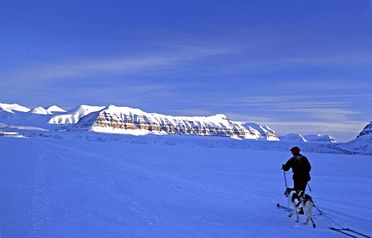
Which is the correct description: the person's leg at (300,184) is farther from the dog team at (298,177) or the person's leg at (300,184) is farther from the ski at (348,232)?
the ski at (348,232)

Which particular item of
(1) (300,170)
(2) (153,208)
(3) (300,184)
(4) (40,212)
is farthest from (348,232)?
(4) (40,212)

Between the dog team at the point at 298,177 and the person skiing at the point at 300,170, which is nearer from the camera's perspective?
the dog team at the point at 298,177

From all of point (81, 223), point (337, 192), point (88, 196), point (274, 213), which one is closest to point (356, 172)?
point (337, 192)

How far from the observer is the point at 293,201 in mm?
8828

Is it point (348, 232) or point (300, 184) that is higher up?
point (300, 184)

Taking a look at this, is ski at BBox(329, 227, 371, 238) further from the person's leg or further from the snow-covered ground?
the person's leg

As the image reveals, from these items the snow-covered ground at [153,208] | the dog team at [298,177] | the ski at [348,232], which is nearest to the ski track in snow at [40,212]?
the snow-covered ground at [153,208]

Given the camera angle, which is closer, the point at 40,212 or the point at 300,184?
the point at 40,212

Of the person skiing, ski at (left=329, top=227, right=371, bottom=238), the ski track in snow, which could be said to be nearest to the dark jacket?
the person skiing

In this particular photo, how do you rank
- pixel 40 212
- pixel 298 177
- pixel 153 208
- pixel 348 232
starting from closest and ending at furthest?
pixel 348 232 < pixel 40 212 < pixel 298 177 < pixel 153 208

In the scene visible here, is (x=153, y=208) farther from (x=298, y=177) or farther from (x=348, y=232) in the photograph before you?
(x=348, y=232)

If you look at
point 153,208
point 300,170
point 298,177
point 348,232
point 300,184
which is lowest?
point 348,232

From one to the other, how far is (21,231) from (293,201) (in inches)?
216

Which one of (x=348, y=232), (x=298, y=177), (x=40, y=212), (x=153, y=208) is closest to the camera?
(x=348, y=232)
